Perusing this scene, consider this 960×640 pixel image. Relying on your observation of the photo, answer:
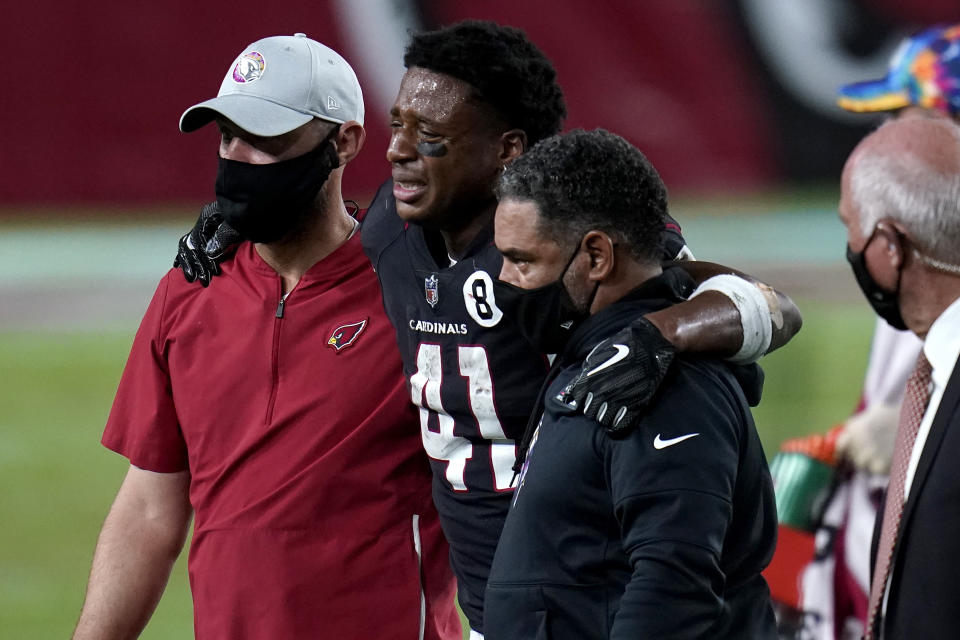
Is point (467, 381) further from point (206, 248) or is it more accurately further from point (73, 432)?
point (73, 432)

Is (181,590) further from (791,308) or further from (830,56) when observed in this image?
(830,56)

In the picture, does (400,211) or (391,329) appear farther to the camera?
(391,329)

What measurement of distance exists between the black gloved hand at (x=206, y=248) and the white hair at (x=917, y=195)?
1308mm

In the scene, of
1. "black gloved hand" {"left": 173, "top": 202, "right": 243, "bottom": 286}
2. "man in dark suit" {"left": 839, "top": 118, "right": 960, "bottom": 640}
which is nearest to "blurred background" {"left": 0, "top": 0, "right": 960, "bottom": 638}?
"black gloved hand" {"left": 173, "top": 202, "right": 243, "bottom": 286}

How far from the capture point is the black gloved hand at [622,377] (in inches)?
78.2

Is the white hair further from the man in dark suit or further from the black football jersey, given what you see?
the black football jersey

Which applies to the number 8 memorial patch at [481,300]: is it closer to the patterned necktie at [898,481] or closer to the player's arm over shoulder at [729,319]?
the player's arm over shoulder at [729,319]

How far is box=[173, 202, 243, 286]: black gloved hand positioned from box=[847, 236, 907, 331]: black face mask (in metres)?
1.27

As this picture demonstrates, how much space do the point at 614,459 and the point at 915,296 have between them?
524 mm

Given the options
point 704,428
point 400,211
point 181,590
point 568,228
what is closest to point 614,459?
point 704,428

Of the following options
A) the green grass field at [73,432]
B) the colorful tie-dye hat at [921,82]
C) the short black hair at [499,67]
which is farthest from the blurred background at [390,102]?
the short black hair at [499,67]

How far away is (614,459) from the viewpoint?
1.99m

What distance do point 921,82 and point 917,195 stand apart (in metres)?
1.81

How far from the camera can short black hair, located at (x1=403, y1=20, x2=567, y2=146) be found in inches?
96.9
